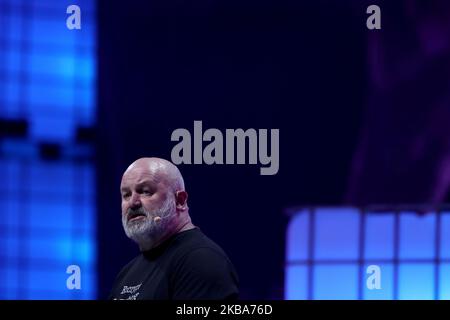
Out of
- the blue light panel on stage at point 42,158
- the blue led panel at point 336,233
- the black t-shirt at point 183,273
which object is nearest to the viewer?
the black t-shirt at point 183,273

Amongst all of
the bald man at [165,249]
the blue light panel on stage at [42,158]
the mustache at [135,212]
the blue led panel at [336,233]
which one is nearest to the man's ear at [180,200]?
the bald man at [165,249]

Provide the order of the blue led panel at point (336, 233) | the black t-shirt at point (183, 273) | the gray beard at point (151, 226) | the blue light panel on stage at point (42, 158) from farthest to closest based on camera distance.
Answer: the blue led panel at point (336, 233), the blue light panel on stage at point (42, 158), the gray beard at point (151, 226), the black t-shirt at point (183, 273)

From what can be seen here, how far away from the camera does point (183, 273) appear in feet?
7.95

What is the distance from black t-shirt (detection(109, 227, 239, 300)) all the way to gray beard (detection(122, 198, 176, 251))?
34 millimetres

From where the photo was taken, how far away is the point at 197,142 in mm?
4133

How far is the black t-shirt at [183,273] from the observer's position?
2.35 meters

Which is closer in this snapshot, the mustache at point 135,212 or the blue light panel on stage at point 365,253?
the mustache at point 135,212

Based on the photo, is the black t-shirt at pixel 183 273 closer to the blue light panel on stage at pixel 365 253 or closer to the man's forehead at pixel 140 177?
the man's forehead at pixel 140 177

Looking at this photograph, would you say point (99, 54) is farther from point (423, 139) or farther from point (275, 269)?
point (423, 139)

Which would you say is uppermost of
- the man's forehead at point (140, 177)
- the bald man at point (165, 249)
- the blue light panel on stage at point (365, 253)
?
the man's forehead at point (140, 177)

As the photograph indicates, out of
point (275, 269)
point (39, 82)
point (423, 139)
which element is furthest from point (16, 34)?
point (423, 139)

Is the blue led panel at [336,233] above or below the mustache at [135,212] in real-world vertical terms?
below

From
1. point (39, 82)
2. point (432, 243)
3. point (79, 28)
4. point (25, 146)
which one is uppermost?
point (79, 28)
